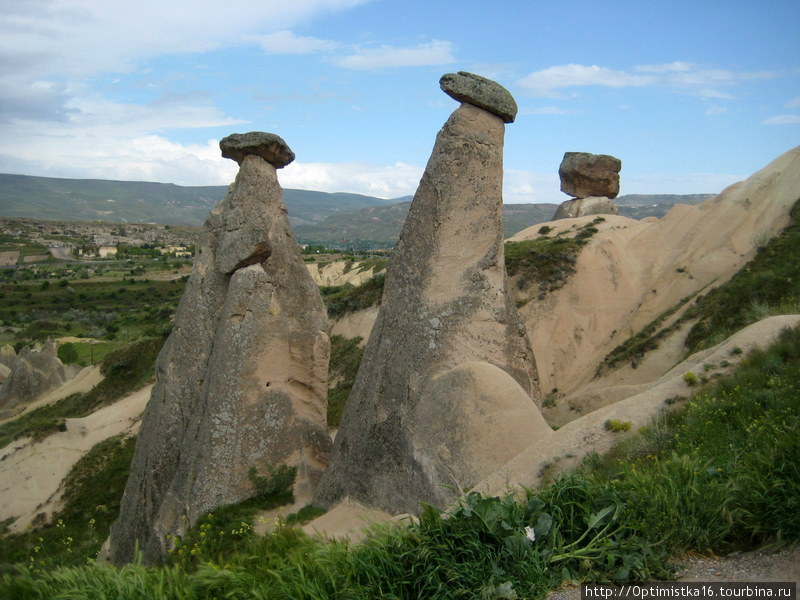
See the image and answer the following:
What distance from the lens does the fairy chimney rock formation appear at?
25.7m

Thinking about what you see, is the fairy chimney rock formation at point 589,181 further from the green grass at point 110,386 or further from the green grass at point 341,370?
the green grass at point 110,386

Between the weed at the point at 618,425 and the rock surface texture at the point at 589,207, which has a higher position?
the rock surface texture at the point at 589,207

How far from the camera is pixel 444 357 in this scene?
24.1 feet

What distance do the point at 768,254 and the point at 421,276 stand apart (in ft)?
35.8

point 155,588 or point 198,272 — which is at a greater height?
point 198,272

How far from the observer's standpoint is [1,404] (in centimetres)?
2262

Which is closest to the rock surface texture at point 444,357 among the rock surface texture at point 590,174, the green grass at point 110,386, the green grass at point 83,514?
the green grass at point 83,514

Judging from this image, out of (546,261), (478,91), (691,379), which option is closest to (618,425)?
(691,379)

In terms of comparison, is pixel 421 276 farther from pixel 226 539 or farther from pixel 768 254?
pixel 768 254

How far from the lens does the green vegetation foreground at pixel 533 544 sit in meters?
3.80

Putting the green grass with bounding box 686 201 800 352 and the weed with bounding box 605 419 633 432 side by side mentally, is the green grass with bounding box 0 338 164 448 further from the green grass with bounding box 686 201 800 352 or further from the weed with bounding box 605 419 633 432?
the weed with bounding box 605 419 633 432

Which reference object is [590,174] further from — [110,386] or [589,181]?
[110,386]

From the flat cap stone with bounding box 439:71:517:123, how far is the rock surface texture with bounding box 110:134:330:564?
2.62m

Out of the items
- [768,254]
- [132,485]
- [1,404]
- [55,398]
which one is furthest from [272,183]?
[1,404]
